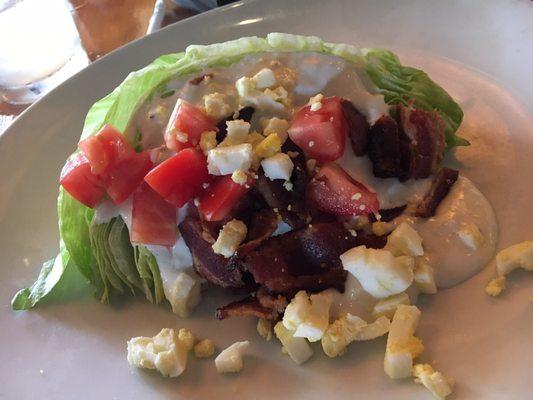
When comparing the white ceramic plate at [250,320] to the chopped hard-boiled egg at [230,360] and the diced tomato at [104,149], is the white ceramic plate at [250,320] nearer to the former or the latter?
the chopped hard-boiled egg at [230,360]

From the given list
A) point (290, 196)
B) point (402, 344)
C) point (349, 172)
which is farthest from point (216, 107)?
point (402, 344)

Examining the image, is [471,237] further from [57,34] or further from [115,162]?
[57,34]

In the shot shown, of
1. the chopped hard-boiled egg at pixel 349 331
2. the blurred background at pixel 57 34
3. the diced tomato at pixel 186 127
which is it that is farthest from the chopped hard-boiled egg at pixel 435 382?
the blurred background at pixel 57 34

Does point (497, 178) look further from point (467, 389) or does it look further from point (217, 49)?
point (217, 49)

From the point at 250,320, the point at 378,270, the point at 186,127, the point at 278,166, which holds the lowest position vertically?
the point at 250,320

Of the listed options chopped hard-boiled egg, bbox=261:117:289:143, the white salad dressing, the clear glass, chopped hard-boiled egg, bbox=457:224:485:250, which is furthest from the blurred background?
chopped hard-boiled egg, bbox=457:224:485:250

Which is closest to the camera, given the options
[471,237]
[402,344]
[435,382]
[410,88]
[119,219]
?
[435,382]

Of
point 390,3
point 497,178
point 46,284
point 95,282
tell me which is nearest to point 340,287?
point 497,178
